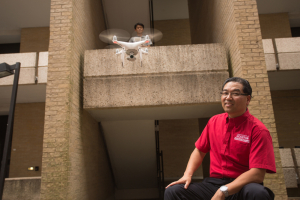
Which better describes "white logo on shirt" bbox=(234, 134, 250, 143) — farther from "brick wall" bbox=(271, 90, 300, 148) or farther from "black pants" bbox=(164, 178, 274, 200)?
"brick wall" bbox=(271, 90, 300, 148)

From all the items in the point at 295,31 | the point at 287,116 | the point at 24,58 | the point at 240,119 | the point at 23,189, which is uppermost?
the point at 295,31

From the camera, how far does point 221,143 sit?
6.97ft

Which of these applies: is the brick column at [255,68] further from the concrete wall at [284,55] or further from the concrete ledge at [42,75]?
the concrete ledge at [42,75]

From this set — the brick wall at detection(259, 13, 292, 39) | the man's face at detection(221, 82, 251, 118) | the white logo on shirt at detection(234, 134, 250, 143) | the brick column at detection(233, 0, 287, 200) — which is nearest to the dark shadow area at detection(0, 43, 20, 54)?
the brick column at detection(233, 0, 287, 200)

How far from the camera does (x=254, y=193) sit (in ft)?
5.61

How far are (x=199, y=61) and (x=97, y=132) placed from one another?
372 cm

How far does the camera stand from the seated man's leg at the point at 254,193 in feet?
5.54

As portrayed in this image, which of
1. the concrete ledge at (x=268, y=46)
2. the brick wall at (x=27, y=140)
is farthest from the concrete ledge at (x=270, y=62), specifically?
the brick wall at (x=27, y=140)

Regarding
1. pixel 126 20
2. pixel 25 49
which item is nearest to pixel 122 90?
pixel 126 20

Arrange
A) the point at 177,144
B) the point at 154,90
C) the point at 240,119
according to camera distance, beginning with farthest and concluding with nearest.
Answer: the point at 177,144 < the point at 154,90 < the point at 240,119

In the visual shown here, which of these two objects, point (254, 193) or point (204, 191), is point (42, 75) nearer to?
point (204, 191)

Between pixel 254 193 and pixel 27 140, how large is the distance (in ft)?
33.1

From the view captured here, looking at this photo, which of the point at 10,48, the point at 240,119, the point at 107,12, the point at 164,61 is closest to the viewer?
the point at 240,119

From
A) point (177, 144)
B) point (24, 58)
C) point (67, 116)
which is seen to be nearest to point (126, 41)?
point (67, 116)
